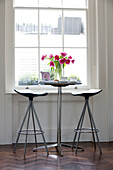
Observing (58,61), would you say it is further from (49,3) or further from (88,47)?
(49,3)

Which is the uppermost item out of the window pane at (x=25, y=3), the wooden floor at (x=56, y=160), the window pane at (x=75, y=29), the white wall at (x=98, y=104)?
the window pane at (x=25, y=3)

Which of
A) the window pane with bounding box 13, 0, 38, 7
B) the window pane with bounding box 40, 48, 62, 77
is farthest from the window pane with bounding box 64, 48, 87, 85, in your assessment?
the window pane with bounding box 13, 0, 38, 7

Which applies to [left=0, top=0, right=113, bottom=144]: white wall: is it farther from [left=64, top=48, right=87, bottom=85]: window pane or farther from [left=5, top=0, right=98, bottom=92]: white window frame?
[left=64, top=48, right=87, bottom=85]: window pane

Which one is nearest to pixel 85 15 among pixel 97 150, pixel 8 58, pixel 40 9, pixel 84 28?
pixel 84 28

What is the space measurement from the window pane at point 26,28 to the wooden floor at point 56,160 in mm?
1770

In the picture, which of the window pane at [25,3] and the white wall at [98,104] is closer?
the white wall at [98,104]

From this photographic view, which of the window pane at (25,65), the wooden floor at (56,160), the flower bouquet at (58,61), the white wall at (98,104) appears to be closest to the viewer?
the wooden floor at (56,160)

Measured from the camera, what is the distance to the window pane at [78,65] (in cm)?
485

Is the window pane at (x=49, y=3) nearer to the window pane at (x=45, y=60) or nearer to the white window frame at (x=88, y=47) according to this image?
the white window frame at (x=88, y=47)

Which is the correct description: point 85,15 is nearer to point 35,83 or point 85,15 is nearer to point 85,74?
point 85,74

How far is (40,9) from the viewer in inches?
189

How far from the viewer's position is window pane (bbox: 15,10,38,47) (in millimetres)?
4762

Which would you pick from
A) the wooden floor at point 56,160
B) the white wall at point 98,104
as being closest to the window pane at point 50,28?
the white wall at point 98,104

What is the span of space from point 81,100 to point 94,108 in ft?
0.83
